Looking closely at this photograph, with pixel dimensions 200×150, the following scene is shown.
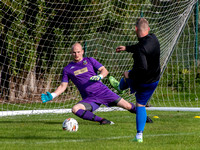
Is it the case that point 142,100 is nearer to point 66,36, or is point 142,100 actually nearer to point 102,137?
point 102,137

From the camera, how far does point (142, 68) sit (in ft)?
20.3

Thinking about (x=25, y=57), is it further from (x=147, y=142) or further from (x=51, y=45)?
(x=147, y=142)

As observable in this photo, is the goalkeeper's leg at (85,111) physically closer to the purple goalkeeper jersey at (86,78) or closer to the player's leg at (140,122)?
the purple goalkeeper jersey at (86,78)

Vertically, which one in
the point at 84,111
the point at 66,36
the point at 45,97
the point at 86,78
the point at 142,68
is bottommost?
the point at 84,111

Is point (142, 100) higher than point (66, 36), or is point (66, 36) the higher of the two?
point (66, 36)

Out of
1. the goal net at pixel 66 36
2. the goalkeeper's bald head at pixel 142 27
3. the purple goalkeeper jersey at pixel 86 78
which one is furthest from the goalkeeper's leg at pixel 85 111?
the goal net at pixel 66 36

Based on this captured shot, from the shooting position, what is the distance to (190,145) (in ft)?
19.4

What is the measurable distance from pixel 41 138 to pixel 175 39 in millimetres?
6407

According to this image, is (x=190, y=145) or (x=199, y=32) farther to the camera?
(x=199, y=32)

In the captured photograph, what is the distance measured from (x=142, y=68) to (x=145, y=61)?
11 centimetres

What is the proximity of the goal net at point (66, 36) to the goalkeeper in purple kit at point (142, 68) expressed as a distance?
4703mm

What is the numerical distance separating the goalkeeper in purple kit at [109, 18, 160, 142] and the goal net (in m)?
4.70

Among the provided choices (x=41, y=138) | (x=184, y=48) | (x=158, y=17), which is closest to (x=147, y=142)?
(x=41, y=138)

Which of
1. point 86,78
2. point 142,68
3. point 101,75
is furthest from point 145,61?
point 86,78
